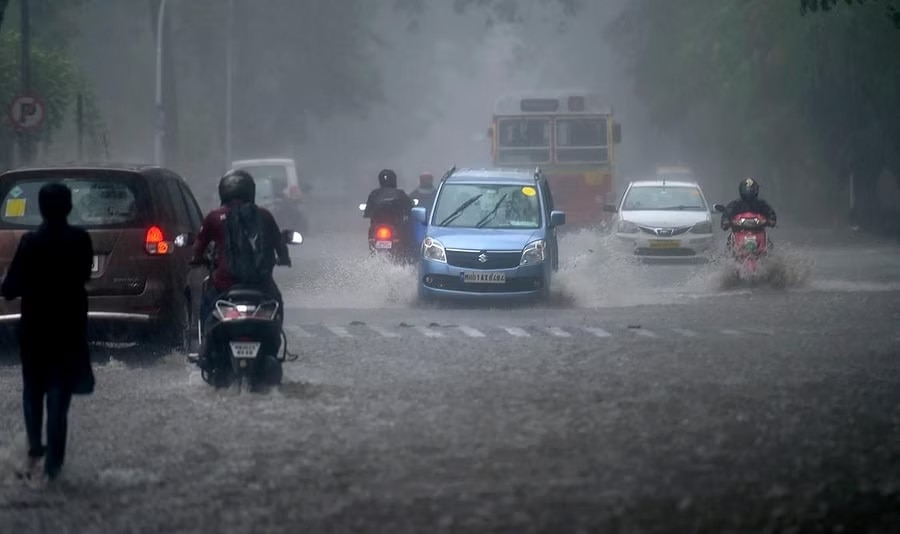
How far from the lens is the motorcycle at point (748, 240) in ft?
87.8

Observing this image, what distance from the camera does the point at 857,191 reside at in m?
52.1

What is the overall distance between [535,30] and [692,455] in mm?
98093

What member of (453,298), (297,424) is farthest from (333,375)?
(453,298)

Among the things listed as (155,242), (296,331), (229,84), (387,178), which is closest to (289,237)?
(155,242)

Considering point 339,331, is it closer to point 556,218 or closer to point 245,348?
point 556,218

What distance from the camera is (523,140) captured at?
136 feet

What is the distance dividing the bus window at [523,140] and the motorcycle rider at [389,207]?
15.5 m

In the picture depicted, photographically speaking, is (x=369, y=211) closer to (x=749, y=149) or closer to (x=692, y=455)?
(x=692, y=455)

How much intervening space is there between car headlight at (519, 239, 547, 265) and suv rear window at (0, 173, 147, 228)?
8170 millimetres

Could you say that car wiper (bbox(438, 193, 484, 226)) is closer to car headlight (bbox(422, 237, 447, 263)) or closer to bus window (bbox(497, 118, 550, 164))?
car headlight (bbox(422, 237, 447, 263))

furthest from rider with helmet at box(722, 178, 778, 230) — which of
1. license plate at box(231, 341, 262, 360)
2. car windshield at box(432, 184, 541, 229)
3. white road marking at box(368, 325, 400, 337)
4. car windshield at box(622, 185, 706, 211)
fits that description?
license plate at box(231, 341, 262, 360)

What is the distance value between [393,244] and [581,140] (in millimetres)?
15826

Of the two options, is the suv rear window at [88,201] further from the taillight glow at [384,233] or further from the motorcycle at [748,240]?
the motorcycle at [748,240]

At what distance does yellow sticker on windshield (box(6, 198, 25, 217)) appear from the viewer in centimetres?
1636
